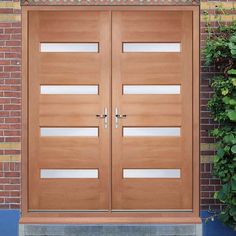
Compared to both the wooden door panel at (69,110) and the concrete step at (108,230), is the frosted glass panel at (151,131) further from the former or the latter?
the concrete step at (108,230)

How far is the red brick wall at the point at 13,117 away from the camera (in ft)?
17.3

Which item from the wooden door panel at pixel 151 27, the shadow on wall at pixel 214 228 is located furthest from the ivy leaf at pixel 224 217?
the wooden door panel at pixel 151 27

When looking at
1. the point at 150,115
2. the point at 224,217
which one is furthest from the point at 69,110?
the point at 224,217

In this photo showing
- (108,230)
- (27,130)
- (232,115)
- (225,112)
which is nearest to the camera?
(232,115)

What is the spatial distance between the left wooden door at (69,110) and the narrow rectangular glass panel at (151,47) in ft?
0.76

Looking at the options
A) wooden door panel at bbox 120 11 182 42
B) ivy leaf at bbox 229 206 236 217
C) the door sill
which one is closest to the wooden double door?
wooden door panel at bbox 120 11 182 42

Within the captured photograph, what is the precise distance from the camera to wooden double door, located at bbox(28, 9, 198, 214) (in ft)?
17.5

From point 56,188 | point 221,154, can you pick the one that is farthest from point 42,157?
point 221,154

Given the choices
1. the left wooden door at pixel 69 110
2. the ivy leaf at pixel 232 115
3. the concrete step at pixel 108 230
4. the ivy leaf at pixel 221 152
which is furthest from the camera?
the left wooden door at pixel 69 110

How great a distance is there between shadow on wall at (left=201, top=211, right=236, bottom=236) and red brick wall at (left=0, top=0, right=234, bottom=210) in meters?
0.26

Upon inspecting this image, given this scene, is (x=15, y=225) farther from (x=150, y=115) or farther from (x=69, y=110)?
(x=150, y=115)

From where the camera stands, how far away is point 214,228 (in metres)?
5.28

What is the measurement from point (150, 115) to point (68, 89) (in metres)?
0.97

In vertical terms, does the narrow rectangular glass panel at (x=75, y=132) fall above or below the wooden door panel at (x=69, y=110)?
below
